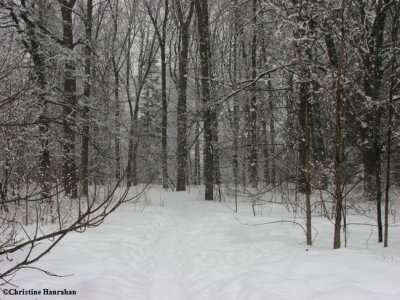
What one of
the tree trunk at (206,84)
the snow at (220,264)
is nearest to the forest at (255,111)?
the tree trunk at (206,84)

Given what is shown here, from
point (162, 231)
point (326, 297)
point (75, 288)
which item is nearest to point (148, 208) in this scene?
point (162, 231)

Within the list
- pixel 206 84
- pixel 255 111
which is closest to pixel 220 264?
pixel 255 111

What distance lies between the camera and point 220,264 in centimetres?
541

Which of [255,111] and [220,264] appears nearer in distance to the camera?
[220,264]

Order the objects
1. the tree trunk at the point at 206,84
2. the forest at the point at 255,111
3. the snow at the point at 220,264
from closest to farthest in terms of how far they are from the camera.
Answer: the snow at the point at 220,264 < the forest at the point at 255,111 < the tree trunk at the point at 206,84

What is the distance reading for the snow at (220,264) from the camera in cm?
379

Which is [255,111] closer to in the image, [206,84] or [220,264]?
[206,84]

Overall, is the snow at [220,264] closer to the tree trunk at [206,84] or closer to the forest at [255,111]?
the forest at [255,111]

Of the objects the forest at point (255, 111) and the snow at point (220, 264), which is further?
the forest at point (255, 111)

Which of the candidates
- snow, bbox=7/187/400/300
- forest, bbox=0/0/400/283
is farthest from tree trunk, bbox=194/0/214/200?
snow, bbox=7/187/400/300

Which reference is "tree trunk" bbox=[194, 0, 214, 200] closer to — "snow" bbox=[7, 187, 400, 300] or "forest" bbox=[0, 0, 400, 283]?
"forest" bbox=[0, 0, 400, 283]

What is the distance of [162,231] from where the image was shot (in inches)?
321

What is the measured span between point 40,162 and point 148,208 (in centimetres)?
366

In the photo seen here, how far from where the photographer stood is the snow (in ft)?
12.4
